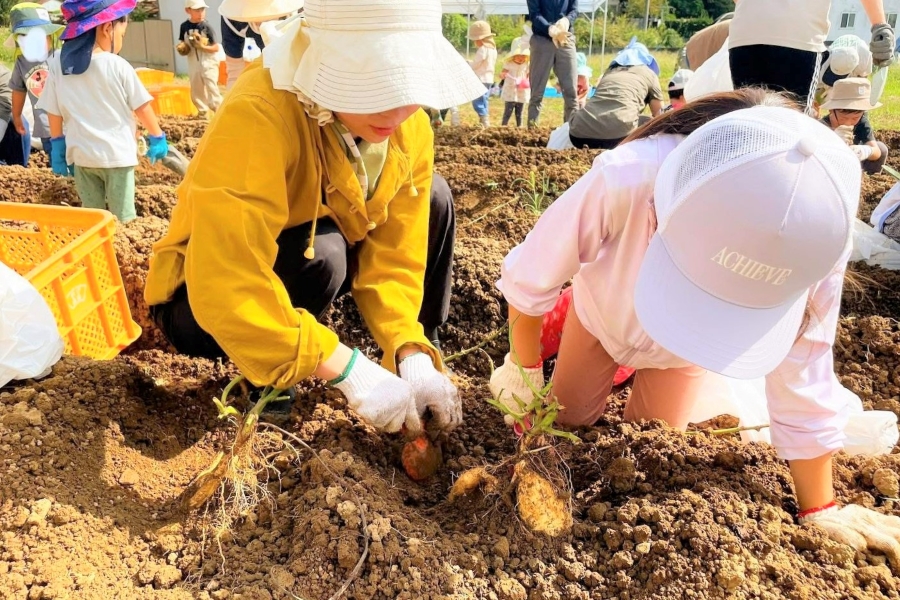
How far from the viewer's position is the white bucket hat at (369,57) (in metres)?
1.26

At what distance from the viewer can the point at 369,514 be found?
53.1 inches

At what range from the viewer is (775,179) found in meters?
1.01

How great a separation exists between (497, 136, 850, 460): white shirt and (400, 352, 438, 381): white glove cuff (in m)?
0.25

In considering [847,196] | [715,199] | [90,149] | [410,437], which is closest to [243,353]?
[410,437]

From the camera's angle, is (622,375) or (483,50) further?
(483,50)

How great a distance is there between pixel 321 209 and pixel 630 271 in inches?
27.9

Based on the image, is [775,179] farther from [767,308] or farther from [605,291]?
[605,291]

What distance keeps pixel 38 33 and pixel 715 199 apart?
16.0ft

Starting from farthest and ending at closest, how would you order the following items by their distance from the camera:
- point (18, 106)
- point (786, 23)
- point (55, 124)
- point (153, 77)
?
point (153, 77)
point (18, 106)
point (55, 124)
point (786, 23)

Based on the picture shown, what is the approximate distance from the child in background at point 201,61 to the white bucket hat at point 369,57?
6296mm

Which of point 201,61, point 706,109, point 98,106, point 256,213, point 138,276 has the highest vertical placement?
point 706,109

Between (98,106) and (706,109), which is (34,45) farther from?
(706,109)

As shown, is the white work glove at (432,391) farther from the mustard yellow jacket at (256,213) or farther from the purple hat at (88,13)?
the purple hat at (88,13)

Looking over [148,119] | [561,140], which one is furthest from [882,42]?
[148,119]
